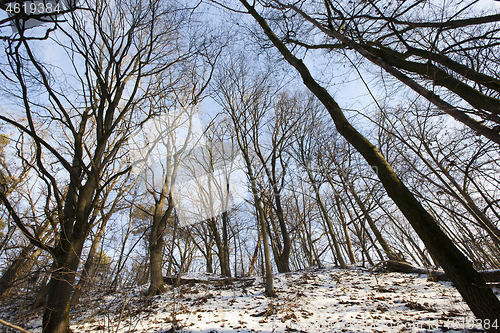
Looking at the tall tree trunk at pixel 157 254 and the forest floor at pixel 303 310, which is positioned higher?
the tall tree trunk at pixel 157 254

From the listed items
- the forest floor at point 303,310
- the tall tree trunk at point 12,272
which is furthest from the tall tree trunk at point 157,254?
the tall tree trunk at point 12,272

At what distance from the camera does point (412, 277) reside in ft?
19.5

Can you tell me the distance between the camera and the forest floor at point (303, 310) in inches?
124

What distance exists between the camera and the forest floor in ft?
10.3

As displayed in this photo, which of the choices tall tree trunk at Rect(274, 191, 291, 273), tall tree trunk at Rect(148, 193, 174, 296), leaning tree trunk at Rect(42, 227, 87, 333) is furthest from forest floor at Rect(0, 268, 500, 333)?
tall tree trunk at Rect(274, 191, 291, 273)

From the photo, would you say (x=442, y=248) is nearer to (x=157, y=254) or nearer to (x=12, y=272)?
(x=157, y=254)

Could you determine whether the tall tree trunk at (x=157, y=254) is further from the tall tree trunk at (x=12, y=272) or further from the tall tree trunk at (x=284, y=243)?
the tall tree trunk at (x=284, y=243)

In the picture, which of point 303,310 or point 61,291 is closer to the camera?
point 61,291

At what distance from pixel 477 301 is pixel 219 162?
10313 mm

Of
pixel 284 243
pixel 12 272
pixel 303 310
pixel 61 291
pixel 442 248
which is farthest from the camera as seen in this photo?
pixel 284 243

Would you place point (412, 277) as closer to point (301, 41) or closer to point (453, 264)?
point (453, 264)

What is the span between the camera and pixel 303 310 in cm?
400

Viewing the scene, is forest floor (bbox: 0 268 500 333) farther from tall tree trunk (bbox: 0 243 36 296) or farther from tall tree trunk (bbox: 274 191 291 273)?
tall tree trunk (bbox: 274 191 291 273)

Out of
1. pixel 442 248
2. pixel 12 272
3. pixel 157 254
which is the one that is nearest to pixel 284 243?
pixel 157 254
